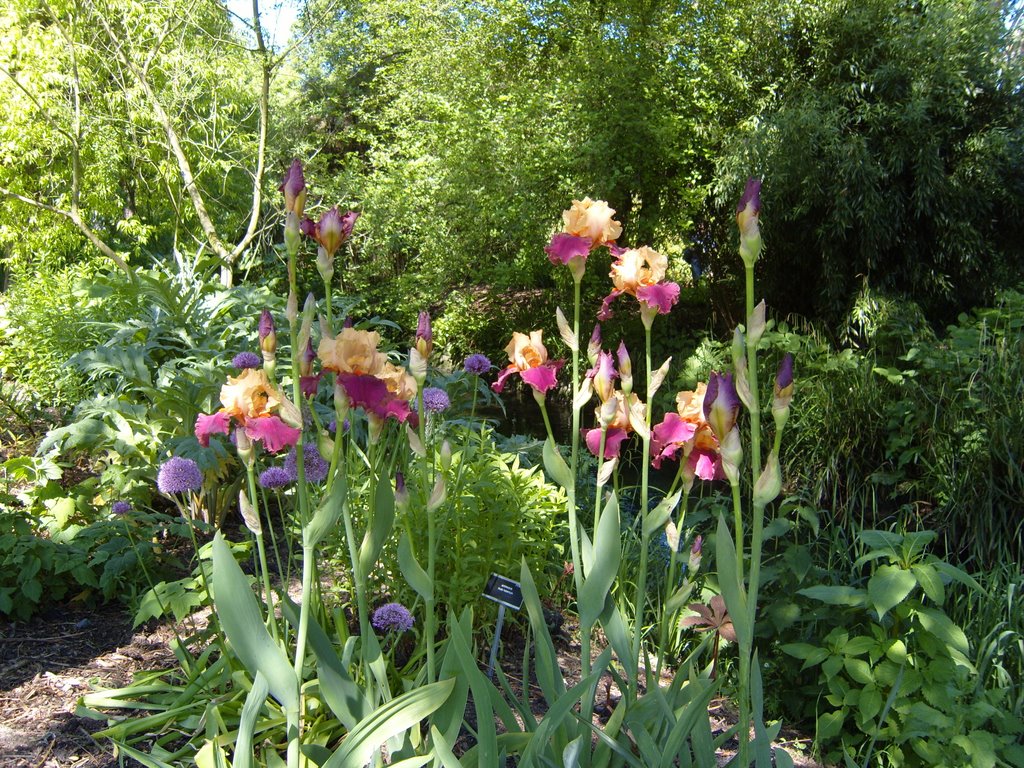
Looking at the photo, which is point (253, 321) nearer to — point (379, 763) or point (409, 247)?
point (379, 763)

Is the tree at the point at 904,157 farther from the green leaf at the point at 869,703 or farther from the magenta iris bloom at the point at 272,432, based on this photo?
the magenta iris bloom at the point at 272,432

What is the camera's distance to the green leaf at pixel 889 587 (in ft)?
5.83

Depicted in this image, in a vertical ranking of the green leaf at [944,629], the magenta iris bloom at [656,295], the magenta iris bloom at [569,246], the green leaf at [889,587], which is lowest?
→ the green leaf at [944,629]

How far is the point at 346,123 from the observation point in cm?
1305

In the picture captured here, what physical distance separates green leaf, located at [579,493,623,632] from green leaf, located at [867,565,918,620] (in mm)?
880

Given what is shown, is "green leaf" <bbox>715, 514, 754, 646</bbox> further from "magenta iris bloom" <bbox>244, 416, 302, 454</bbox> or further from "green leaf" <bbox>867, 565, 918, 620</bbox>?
"green leaf" <bbox>867, 565, 918, 620</bbox>

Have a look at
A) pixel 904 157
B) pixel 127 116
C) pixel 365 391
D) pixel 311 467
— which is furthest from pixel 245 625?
pixel 127 116

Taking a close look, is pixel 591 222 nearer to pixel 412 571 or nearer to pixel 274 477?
pixel 412 571

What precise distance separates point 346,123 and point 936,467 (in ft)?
36.3

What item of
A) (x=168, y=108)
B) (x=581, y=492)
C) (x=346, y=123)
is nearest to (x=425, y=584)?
(x=581, y=492)

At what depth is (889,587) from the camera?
182 cm

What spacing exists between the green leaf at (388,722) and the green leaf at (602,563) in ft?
0.81

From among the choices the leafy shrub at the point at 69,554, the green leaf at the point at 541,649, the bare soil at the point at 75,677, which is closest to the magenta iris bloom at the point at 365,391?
the green leaf at the point at 541,649

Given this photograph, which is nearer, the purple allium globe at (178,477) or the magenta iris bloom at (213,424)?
the magenta iris bloom at (213,424)
